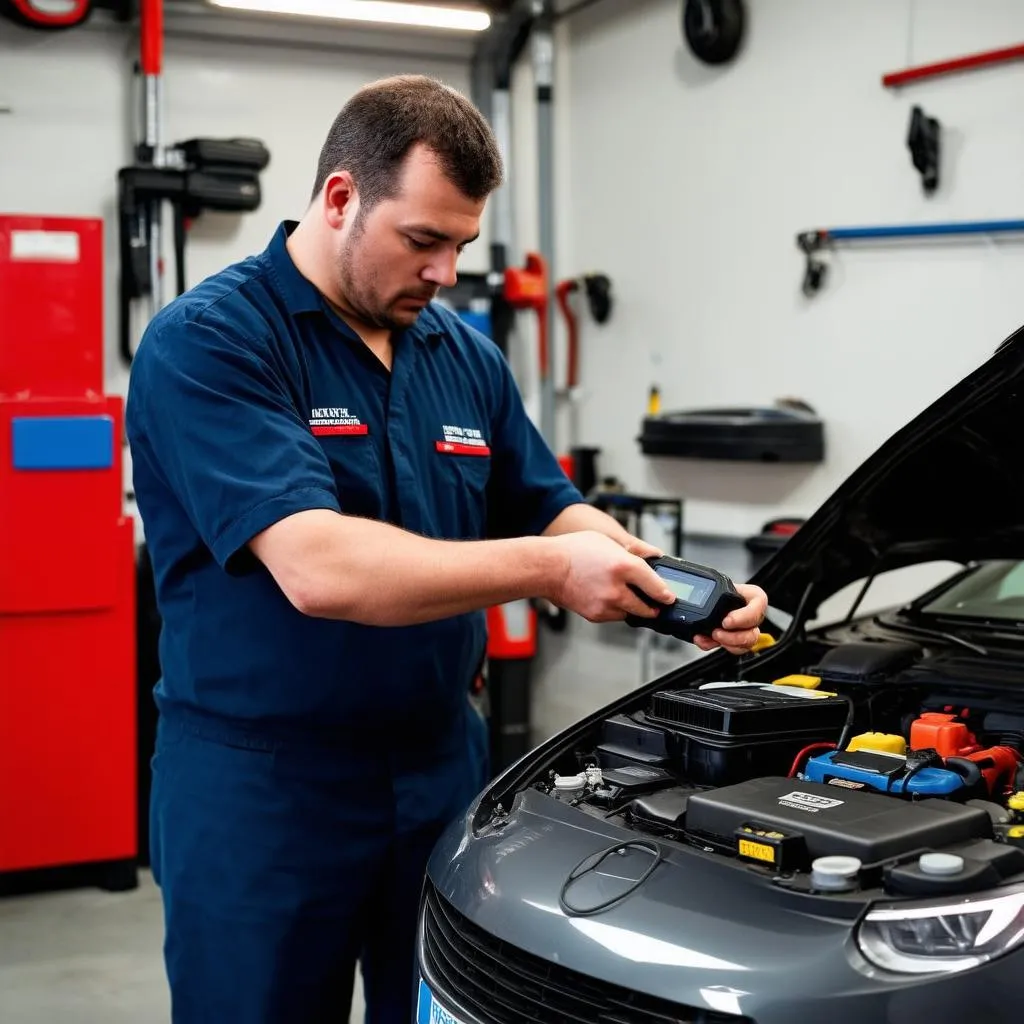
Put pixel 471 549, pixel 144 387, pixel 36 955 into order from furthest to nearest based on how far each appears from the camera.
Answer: pixel 36 955 → pixel 144 387 → pixel 471 549

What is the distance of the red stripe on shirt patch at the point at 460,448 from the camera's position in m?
1.80

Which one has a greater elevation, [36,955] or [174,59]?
[174,59]

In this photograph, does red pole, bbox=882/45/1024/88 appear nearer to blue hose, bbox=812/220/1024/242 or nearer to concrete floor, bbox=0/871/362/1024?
blue hose, bbox=812/220/1024/242

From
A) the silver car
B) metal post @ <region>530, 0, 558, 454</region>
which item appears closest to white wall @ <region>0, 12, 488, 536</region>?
metal post @ <region>530, 0, 558, 454</region>

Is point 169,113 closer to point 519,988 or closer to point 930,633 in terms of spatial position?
point 930,633

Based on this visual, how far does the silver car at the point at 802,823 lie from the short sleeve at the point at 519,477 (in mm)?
311

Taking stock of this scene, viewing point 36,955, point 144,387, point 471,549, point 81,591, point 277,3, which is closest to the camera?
A: point 471,549

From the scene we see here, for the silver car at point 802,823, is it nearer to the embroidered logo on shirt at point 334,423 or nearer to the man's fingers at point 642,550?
the man's fingers at point 642,550

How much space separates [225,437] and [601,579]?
459 millimetres

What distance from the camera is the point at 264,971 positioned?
1645mm

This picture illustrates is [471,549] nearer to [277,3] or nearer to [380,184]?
[380,184]

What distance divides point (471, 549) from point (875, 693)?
28.4 inches

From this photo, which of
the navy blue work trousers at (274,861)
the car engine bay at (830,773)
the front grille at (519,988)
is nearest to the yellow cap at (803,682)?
the car engine bay at (830,773)

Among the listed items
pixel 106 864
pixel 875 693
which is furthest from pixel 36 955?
pixel 875 693
